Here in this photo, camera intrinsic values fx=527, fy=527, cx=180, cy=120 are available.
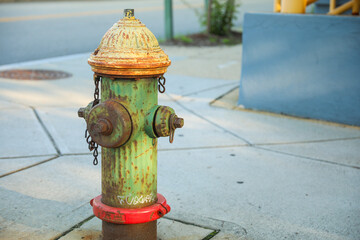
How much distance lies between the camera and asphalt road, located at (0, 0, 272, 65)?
31.7 feet

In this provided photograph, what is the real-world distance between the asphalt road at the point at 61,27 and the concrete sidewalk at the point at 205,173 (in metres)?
3.44

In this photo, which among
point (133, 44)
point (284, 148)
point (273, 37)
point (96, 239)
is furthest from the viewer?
point (273, 37)

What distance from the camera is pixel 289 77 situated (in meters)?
5.58

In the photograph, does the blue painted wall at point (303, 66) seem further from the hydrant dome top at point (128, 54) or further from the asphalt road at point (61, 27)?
the asphalt road at point (61, 27)

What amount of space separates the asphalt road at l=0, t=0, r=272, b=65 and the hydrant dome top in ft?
20.7

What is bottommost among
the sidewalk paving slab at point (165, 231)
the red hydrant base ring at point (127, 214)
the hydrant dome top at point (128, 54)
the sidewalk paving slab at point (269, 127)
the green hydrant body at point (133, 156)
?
the sidewalk paving slab at point (269, 127)

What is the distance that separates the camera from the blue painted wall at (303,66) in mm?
5219

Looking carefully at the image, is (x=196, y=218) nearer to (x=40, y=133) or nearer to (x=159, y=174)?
(x=159, y=174)

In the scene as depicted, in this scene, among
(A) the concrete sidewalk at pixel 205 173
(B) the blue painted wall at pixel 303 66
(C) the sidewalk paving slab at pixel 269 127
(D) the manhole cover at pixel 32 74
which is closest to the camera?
(A) the concrete sidewalk at pixel 205 173

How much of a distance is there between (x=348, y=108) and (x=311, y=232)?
98.3 inches

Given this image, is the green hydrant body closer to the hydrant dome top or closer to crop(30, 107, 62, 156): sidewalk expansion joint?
the hydrant dome top

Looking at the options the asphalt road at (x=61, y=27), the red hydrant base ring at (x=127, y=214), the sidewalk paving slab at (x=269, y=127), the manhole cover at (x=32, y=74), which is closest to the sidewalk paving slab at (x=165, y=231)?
the red hydrant base ring at (x=127, y=214)

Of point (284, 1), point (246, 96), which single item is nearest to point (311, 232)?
point (246, 96)

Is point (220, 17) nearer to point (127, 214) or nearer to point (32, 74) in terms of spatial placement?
point (32, 74)
